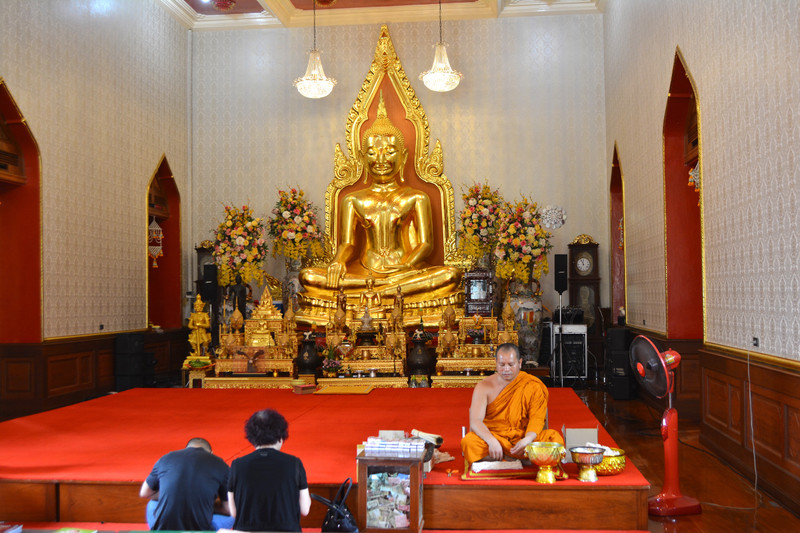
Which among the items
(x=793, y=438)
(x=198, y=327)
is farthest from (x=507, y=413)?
(x=198, y=327)

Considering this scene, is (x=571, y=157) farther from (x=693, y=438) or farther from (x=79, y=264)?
(x=79, y=264)

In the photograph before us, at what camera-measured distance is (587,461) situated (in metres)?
3.45

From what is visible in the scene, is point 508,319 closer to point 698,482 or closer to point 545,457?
point 698,482

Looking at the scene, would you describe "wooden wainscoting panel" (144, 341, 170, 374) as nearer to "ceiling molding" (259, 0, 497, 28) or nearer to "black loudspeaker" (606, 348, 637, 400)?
"ceiling molding" (259, 0, 497, 28)

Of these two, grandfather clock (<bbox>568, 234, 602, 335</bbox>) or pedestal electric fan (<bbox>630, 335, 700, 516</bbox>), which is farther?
grandfather clock (<bbox>568, 234, 602, 335</bbox>)

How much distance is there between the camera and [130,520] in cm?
353

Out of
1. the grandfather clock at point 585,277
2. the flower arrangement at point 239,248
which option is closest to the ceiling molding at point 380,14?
the flower arrangement at point 239,248

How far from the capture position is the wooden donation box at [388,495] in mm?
3115

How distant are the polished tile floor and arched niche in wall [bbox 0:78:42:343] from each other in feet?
17.5

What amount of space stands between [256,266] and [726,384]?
5799 millimetres

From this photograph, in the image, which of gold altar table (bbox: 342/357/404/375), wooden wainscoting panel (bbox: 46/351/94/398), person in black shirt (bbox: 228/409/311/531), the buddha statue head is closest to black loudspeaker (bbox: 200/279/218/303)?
wooden wainscoting panel (bbox: 46/351/94/398)

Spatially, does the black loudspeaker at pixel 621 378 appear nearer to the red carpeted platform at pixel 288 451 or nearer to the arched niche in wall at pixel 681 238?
the arched niche in wall at pixel 681 238

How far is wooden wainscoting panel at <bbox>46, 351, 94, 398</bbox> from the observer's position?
272 inches

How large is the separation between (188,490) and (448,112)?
26.4 ft
